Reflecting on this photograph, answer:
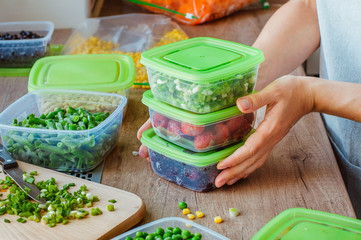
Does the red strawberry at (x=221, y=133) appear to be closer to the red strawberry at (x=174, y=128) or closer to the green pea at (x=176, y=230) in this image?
the red strawberry at (x=174, y=128)

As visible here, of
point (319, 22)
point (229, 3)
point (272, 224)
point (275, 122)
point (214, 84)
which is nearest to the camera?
point (272, 224)

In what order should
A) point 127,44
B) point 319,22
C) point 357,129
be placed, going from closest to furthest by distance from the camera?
point 357,129 → point 319,22 → point 127,44

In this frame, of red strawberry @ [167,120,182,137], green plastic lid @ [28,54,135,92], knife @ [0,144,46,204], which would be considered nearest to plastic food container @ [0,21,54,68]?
green plastic lid @ [28,54,135,92]

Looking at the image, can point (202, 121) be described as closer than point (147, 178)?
Yes

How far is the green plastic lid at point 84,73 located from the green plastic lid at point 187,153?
382 mm

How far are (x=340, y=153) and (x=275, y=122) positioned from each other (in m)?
0.47

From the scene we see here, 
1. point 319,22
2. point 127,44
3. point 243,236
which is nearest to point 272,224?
point 243,236

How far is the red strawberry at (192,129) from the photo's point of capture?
1.13 m

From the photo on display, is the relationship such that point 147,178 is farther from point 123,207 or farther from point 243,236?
point 243,236

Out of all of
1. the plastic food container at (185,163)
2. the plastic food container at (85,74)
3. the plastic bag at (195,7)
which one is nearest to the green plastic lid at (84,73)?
the plastic food container at (85,74)

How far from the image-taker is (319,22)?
5.41 feet

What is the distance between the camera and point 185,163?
117 cm

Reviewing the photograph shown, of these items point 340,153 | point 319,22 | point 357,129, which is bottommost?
point 340,153

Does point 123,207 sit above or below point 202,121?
below
